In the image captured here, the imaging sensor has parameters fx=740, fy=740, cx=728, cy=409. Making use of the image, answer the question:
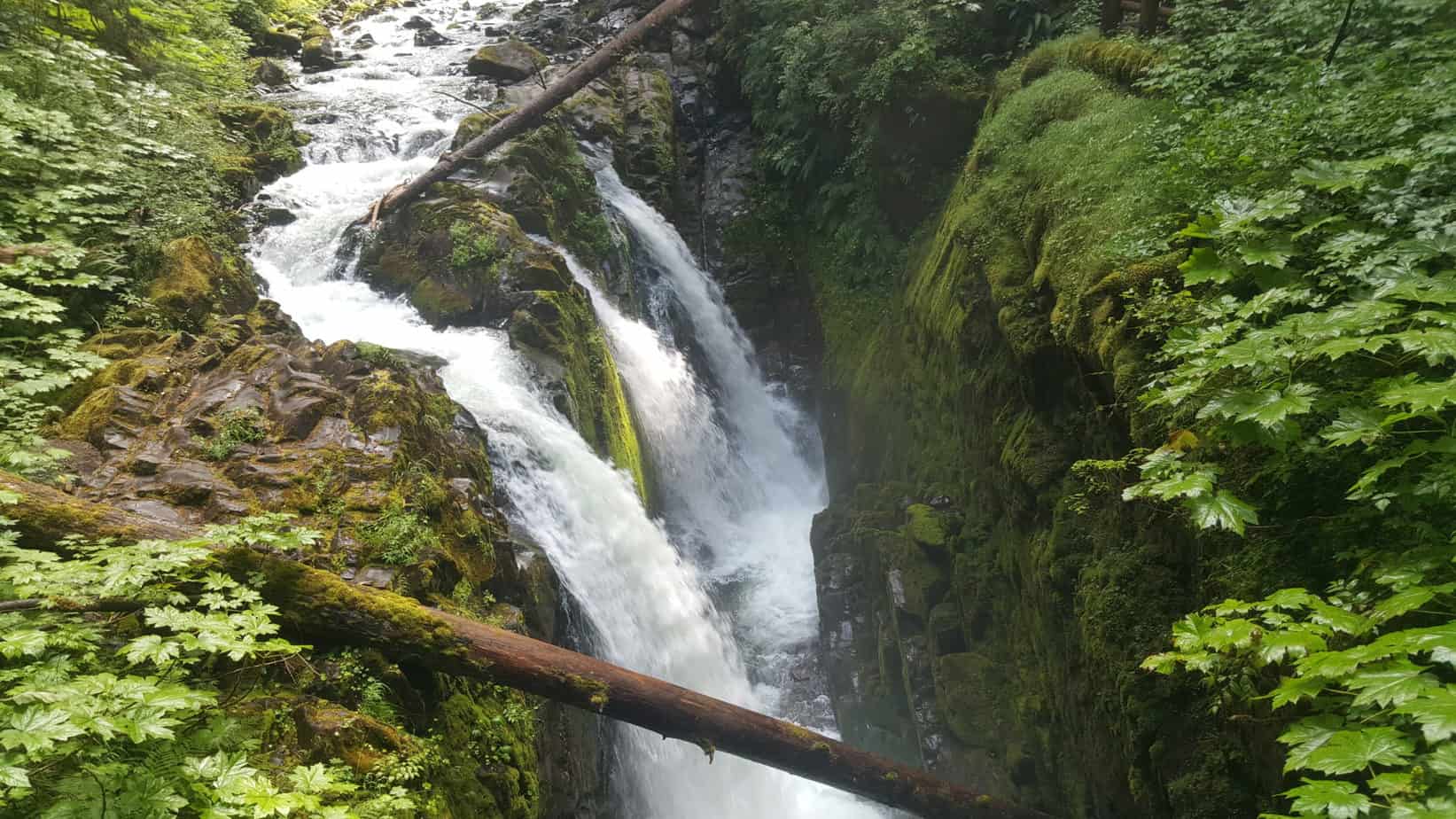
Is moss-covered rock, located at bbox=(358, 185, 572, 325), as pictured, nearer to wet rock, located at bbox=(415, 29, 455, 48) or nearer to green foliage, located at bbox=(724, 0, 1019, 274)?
green foliage, located at bbox=(724, 0, 1019, 274)

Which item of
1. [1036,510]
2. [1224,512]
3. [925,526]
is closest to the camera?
[1224,512]

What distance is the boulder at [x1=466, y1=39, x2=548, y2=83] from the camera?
17172 mm

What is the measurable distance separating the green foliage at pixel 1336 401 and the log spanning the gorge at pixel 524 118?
32.1 feet

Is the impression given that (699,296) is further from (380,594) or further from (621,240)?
(380,594)

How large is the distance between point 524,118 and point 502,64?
588 centimetres

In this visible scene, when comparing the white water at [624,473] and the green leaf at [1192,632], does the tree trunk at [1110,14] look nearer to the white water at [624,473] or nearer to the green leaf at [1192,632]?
the white water at [624,473]

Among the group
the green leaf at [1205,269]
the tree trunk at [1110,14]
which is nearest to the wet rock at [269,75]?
the tree trunk at [1110,14]

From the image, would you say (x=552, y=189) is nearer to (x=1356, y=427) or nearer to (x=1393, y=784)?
(x=1356, y=427)

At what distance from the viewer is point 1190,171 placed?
470 centimetres

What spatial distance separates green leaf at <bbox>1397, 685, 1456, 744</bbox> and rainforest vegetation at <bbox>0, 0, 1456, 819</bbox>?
1 centimetres

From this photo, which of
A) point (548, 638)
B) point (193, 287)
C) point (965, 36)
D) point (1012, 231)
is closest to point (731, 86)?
point (965, 36)

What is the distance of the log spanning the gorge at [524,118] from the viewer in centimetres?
1077

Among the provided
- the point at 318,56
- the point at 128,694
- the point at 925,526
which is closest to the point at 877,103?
the point at 925,526

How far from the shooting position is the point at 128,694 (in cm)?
225
